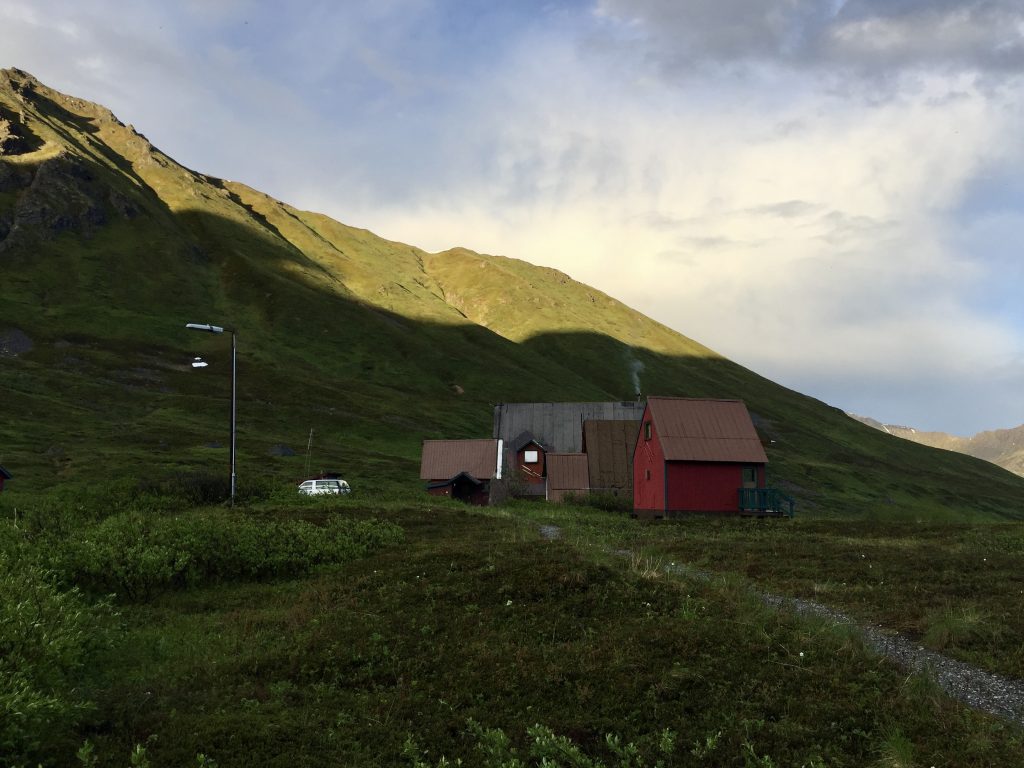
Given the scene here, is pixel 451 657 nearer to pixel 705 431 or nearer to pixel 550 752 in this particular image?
pixel 550 752

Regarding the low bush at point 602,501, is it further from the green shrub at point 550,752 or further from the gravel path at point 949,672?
the green shrub at point 550,752

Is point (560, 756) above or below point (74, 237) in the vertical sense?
below

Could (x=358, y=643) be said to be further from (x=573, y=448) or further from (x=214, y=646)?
(x=573, y=448)

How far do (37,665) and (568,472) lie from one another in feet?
201

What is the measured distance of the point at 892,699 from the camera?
40.8 ft

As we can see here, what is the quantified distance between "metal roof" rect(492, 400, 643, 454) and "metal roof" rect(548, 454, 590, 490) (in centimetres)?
920

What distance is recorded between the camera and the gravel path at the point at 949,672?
1277cm

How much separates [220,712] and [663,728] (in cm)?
693

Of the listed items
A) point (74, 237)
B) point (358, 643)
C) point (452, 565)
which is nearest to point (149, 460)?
point (452, 565)

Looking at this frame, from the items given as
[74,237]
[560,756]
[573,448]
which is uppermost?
[74,237]

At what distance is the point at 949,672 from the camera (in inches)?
569

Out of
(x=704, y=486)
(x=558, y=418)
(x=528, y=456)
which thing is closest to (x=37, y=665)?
(x=704, y=486)

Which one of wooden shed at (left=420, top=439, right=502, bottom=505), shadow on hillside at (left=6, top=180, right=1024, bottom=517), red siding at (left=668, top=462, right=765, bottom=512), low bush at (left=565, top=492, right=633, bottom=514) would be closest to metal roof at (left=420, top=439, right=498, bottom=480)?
wooden shed at (left=420, top=439, right=502, bottom=505)

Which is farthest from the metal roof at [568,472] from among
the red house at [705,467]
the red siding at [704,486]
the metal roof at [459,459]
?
the red siding at [704,486]
